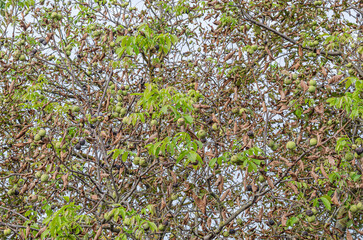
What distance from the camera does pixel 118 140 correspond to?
12.6 ft

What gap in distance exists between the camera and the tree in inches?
141

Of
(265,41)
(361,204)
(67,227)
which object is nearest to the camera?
(67,227)

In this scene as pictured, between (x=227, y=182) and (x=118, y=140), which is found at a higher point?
(x=227, y=182)

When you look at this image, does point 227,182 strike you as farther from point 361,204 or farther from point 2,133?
point 2,133

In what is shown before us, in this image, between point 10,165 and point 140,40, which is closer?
point 140,40

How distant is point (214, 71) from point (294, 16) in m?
1.77

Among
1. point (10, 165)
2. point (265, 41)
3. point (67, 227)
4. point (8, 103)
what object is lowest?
point (67, 227)

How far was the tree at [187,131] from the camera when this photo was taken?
3.58 metres

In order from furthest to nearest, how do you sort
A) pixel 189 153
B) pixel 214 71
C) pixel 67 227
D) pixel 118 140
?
pixel 214 71 < pixel 118 140 < pixel 67 227 < pixel 189 153

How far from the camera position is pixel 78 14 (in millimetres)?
6480

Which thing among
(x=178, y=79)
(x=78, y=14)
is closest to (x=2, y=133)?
(x=78, y=14)

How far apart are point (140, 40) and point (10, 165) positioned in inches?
155

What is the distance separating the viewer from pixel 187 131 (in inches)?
137

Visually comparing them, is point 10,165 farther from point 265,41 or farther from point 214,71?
point 265,41
